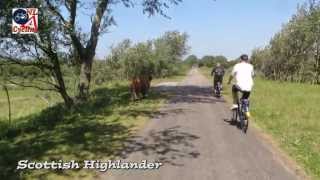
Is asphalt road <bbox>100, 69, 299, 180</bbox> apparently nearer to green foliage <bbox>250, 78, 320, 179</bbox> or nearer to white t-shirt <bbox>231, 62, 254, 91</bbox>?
green foliage <bbox>250, 78, 320, 179</bbox>

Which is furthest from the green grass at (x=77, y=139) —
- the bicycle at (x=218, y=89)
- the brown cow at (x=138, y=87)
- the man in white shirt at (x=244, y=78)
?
the bicycle at (x=218, y=89)

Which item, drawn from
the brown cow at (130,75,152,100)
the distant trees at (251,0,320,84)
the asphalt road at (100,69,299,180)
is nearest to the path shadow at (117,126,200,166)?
the asphalt road at (100,69,299,180)

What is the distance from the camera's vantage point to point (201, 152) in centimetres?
1179

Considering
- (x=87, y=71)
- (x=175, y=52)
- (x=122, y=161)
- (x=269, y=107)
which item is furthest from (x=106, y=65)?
(x=122, y=161)

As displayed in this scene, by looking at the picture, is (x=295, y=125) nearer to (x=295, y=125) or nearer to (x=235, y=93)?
(x=295, y=125)

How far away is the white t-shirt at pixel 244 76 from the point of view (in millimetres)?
14906

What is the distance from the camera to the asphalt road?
985cm

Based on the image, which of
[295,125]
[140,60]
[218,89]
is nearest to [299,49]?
[140,60]

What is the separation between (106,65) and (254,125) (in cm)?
6345

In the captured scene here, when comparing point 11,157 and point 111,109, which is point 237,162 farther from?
point 111,109

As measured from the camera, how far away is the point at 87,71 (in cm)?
2548

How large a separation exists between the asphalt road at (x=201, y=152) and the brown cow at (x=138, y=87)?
20.4ft

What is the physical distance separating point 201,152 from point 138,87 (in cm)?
1254

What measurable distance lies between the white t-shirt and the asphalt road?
1257 millimetres
